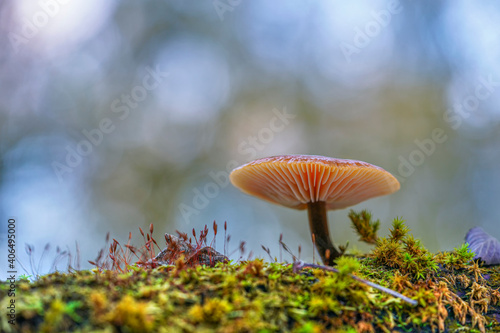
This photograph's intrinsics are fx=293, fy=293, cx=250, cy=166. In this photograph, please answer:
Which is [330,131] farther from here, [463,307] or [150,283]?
[150,283]

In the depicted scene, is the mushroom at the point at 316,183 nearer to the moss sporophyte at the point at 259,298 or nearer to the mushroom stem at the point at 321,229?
the mushroom stem at the point at 321,229

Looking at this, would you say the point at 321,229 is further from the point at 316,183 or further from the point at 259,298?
the point at 259,298

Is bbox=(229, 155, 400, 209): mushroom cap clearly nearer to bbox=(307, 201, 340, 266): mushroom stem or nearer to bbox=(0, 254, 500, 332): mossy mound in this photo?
bbox=(307, 201, 340, 266): mushroom stem

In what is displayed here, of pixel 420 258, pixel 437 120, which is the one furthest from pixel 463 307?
pixel 437 120

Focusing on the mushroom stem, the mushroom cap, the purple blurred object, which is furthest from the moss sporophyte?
the mushroom stem

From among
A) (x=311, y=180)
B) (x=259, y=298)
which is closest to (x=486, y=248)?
(x=311, y=180)
